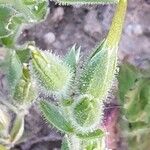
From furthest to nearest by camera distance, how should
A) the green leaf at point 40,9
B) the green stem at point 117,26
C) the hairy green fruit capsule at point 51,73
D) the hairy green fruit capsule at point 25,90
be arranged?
the green leaf at point 40,9, the hairy green fruit capsule at point 25,90, the hairy green fruit capsule at point 51,73, the green stem at point 117,26

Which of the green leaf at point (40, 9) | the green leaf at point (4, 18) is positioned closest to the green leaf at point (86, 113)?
the green leaf at point (40, 9)

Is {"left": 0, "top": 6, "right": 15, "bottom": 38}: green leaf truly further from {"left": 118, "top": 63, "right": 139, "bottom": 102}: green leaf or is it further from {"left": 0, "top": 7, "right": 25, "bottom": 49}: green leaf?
{"left": 118, "top": 63, "right": 139, "bottom": 102}: green leaf

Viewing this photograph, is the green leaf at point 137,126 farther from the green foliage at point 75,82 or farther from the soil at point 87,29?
the green foliage at point 75,82

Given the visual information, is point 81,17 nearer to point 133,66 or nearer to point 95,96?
point 133,66

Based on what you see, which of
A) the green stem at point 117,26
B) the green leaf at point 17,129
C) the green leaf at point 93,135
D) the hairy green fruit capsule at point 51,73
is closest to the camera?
the green stem at point 117,26

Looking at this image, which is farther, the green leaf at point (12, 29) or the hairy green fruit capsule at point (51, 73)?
the green leaf at point (12, 29)

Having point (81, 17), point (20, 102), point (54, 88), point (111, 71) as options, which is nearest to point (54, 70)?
point (54, 88)

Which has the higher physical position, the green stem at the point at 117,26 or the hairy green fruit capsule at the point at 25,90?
the green stem at the point at 117,26

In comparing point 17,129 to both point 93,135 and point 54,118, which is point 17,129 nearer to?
point 54,118
